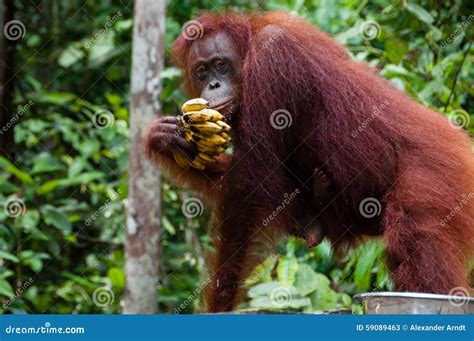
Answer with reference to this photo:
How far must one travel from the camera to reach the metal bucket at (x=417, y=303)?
93.4 inches

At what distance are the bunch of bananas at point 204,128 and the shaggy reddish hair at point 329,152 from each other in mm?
101

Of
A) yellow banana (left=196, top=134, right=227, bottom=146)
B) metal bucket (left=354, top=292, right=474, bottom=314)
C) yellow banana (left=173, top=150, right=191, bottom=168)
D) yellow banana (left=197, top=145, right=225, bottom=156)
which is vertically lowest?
yellow banana (left=173, top=150, right=191, bottom=168)

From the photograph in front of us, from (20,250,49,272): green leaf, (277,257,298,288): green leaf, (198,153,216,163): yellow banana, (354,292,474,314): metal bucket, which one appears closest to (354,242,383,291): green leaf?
(277,257,298,288): green leaf

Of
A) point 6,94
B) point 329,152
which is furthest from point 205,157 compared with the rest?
point 6,94

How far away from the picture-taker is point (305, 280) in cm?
393

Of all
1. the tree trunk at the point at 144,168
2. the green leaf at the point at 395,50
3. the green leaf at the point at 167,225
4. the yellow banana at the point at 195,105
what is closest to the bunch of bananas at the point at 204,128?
the yellow banana at the point at 195,105

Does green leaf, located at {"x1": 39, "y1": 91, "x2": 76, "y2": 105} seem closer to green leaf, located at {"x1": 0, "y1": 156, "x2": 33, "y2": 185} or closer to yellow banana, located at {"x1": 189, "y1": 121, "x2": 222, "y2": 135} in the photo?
green leaf, located at {"x1": 0, "y1": 156, "x2": 33, "y2": 185}

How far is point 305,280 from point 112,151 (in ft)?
5.84

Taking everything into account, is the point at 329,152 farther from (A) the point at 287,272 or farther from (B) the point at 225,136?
(A) the point at 287,272

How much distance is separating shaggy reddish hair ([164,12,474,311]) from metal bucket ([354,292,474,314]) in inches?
27.9

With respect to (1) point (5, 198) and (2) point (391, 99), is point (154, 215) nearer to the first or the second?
(1) point (5, 198)

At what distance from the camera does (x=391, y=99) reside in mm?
3484

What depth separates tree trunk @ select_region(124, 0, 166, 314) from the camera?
181 inches

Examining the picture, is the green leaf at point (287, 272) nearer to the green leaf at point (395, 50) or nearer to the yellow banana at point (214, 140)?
the yellow banana at point (214, 140)
